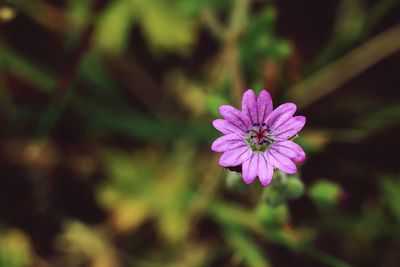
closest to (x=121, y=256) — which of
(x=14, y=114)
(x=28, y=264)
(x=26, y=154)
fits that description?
(x=28, y=264)

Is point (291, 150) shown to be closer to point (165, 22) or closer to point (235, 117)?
point (235, 117)

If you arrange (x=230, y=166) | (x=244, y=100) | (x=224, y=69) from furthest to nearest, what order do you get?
(x=224, y=69)
(x=244, y=100)
(x=230, y=166)

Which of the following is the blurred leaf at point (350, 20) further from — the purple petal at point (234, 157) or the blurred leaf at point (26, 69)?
the blurred leaf at point (26, 69)

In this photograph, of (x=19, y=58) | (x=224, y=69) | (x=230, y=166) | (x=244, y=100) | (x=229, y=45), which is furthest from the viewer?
(x=19, y=58)

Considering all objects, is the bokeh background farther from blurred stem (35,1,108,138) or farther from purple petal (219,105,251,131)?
purple petal (219,105,251,131)

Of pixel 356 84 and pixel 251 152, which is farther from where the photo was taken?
pixel 356 84

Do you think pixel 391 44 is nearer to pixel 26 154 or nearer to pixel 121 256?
pixel 121 256

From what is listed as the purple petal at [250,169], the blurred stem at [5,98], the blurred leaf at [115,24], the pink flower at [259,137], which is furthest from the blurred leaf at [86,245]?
the purple petal at [250,169]
